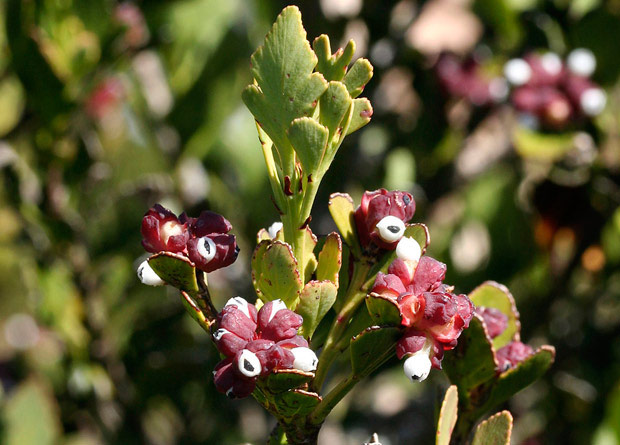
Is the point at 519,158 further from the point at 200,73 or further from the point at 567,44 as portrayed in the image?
the point at 200,73

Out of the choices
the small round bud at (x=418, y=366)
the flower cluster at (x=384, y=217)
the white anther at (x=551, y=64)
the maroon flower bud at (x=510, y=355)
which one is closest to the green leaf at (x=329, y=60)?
the flower cluster at (x=384, y=217)

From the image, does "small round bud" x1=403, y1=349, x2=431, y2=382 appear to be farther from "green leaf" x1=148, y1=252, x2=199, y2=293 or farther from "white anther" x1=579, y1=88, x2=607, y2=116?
"white anther" x1=579, y1=88, x2=607, y2=116

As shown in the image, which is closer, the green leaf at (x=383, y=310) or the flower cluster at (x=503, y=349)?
the green leaf at (x=383, y=310)

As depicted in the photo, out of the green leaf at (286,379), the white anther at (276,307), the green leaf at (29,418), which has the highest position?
the white anther at (276,307)

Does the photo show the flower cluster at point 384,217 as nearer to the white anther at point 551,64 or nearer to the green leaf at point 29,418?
the white anther at point 551,64

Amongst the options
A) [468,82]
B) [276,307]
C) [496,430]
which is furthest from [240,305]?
[468,82]

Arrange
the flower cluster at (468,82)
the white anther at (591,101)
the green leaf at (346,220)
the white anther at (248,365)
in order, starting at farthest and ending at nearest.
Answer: the flower cluster at (468,82), the white anther at (591,101), the green leaf at (346,220), the white anther at (248,365)

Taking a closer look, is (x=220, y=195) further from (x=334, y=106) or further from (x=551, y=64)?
(x=334, y=106)
